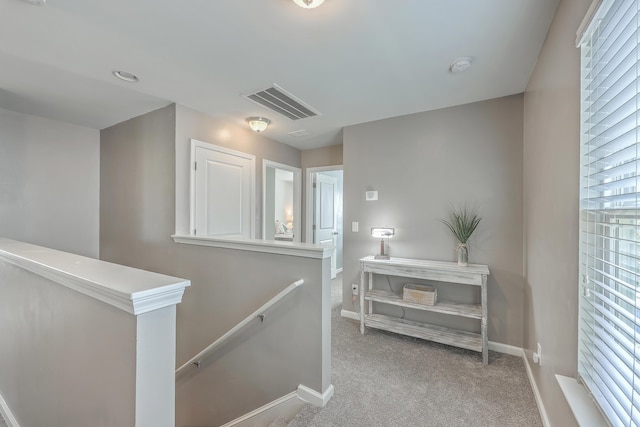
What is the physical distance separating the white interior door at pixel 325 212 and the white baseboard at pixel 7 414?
354 centimetres

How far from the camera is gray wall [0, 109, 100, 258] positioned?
3.04m

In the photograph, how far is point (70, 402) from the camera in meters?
1.21

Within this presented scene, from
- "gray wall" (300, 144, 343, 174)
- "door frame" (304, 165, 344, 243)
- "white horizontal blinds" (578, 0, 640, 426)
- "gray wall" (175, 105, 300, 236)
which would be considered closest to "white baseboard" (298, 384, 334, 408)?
"white horizontal blinds" (578, 0, 640, 426)

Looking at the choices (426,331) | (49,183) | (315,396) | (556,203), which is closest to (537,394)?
(426,331)

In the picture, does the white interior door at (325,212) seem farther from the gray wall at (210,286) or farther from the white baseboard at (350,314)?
the gray wall at (210,286)

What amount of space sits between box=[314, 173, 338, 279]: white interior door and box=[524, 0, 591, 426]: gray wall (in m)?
3.03

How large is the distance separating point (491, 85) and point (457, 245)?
5.02 feet

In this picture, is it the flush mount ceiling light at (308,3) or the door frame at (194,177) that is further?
the door frame at (194,177)

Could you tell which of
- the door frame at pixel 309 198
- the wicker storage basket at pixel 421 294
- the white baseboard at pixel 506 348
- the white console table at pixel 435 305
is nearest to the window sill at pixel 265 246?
the white console table at pixel 435 305

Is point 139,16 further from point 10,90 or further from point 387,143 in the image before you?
point 387,143

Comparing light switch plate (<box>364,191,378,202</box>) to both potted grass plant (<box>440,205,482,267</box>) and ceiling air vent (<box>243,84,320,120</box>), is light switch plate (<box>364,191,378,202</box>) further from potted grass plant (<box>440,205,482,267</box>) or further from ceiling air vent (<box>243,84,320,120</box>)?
ceiling air vent (<box>243,84,320,120</box>)

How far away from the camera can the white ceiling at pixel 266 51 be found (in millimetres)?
1474

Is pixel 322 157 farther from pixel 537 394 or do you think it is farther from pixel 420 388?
pixel 537 394

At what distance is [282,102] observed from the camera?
8.79ft
